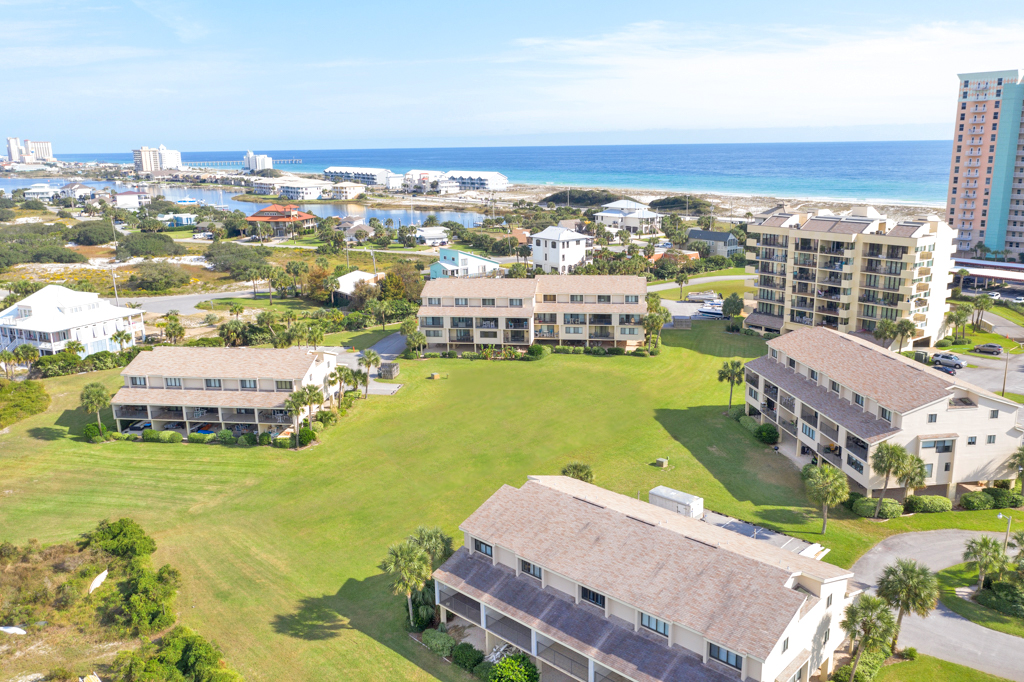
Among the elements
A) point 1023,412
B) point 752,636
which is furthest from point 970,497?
point 752,636

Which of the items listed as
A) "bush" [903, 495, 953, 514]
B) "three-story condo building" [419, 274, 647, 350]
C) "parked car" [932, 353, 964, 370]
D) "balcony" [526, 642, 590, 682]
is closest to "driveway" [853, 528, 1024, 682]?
"bush" [903, 495, 953, 514]

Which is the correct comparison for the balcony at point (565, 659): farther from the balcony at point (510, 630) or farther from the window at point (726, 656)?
the window at point (726, 656)

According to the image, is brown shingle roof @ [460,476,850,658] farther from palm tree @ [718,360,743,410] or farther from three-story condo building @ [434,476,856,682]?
palm tree @ [718,360,743,410]

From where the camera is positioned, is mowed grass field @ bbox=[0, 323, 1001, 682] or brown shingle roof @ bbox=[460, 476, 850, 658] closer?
brown shingle roof @ bbox=[460, 476, 850, 658]

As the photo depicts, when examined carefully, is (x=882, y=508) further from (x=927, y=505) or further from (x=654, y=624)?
(x=654, y=624)

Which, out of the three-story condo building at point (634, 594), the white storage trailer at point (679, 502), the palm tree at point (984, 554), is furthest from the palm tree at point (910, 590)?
the white storage trailer at point (679, 502)
